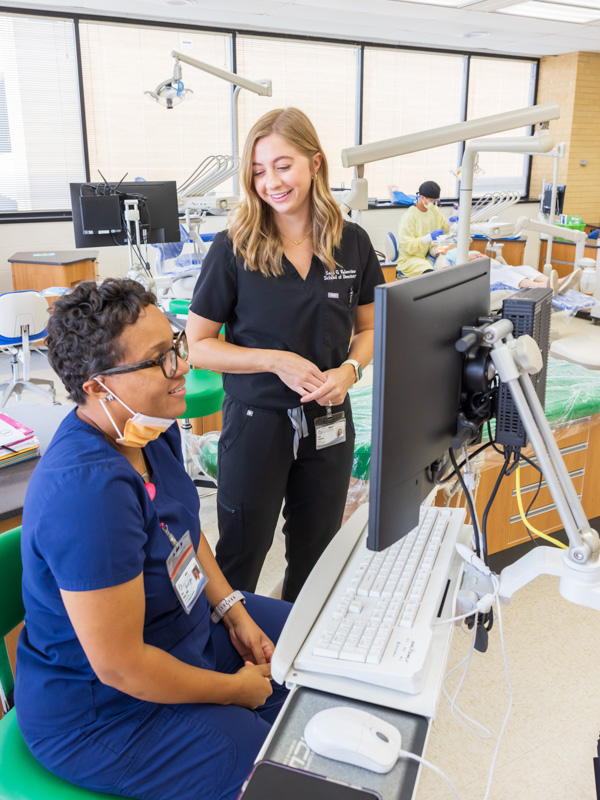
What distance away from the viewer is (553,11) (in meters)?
5.82

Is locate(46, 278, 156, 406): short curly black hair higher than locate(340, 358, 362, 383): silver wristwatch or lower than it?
higher

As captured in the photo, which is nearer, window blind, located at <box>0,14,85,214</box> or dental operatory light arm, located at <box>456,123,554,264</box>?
dental operatory light arm, located at <box>456,123,554,264</box>

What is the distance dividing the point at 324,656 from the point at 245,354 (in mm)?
798

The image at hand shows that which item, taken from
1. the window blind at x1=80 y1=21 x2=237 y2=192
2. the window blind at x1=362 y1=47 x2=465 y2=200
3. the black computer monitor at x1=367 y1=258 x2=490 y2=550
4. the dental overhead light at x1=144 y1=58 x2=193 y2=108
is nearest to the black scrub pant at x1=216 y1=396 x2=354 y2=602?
the black computer monitor at x1=367 y1=258 x2=490 y2=550

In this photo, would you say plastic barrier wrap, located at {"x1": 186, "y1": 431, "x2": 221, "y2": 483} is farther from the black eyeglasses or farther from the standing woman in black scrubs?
the black eyeglasses

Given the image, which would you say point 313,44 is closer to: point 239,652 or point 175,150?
point 175,150

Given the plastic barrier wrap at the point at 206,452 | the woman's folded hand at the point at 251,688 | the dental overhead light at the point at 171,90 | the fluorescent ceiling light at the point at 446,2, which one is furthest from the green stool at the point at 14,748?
the fluorescent ceiling light at the point at 446,2

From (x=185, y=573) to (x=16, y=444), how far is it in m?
0.77

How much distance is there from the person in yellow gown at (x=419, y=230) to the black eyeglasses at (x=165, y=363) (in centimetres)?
521

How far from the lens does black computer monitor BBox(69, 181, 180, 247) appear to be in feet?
10.2

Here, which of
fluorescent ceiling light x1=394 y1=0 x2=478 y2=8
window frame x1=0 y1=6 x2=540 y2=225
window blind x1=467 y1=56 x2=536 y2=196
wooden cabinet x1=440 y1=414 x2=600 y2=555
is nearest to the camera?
wooden cabinet x1=440 y1=414 x2=600 y2=555

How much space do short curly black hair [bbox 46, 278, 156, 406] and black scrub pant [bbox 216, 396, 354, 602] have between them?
0.57 metres

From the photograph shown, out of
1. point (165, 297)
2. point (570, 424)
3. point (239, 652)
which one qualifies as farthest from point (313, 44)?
point (239, 652)

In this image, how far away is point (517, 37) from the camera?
702 cm
